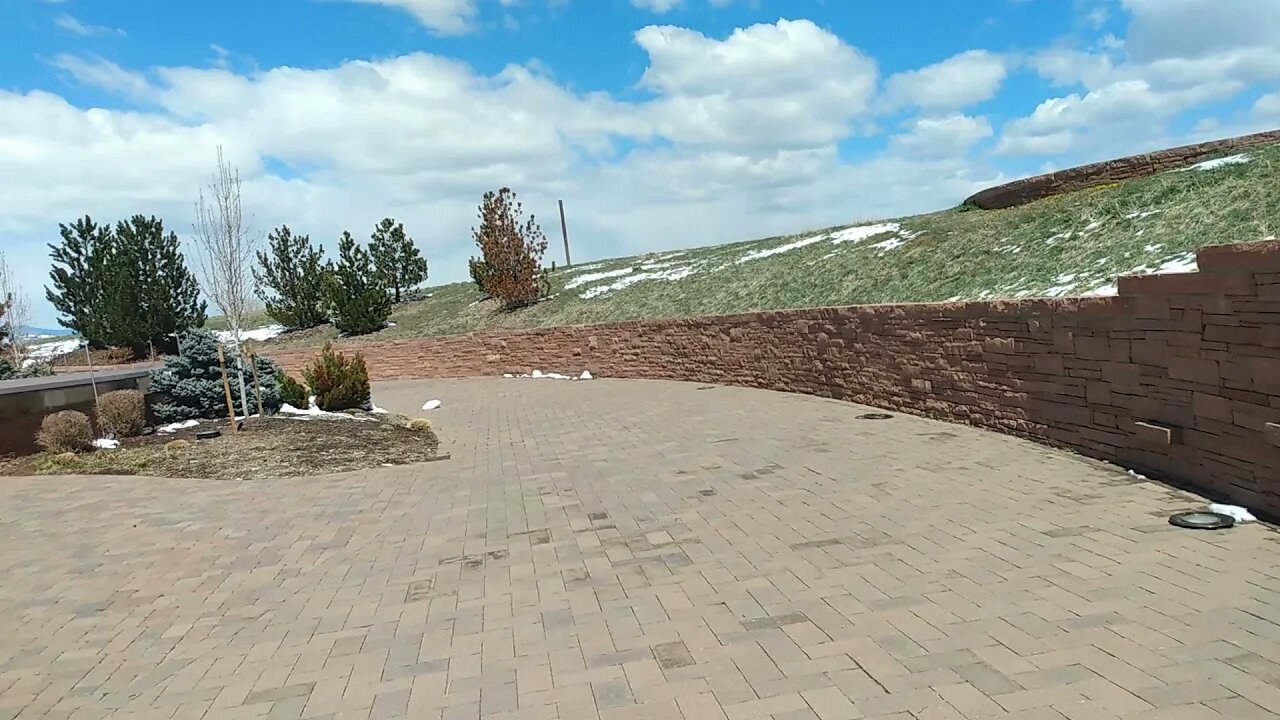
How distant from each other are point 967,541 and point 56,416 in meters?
11.7

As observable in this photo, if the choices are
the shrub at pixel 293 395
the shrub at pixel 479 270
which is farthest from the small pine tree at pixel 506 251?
the shrub at pixel 293 395

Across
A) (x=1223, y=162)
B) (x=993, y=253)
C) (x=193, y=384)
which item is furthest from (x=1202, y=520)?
(x=193, y=384)

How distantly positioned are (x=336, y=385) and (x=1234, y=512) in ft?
46.2

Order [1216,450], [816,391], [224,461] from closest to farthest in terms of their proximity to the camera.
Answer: [1216,450], [224,461], [816,391]

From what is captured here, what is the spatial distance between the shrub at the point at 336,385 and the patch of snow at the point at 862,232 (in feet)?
37.9

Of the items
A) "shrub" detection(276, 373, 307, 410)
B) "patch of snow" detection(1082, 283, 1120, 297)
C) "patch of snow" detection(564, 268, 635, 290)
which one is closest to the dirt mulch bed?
"shrub" detection(276, 373, 307, 410)

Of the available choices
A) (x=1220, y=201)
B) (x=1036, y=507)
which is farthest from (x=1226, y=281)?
(x=1220, y=201)

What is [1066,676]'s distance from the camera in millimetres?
3508

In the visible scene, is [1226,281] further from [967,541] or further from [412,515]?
[412,515]

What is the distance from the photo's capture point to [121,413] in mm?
12188

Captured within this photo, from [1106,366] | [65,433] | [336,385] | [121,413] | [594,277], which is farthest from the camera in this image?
[594,277]

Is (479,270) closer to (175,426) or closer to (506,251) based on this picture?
(506,251)

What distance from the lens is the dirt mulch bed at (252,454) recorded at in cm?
998

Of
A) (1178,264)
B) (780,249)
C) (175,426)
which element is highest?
(780,249)
